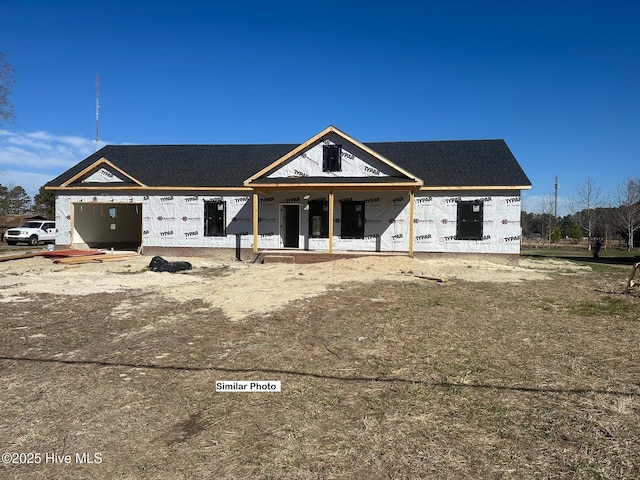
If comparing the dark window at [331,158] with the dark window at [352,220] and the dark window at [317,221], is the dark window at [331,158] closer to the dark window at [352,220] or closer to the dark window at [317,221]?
the dark window at [352,220]

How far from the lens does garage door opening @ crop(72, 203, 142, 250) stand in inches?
894

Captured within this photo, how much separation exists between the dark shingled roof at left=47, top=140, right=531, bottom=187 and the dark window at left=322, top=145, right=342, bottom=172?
4.23 meters

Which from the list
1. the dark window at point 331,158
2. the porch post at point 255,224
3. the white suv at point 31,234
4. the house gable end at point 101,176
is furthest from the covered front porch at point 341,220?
the white suv at point 31,234

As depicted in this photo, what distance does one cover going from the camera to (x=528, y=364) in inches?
206

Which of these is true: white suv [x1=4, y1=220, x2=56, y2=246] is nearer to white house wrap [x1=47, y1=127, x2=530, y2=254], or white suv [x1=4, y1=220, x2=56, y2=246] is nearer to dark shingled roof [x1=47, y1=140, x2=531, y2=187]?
dark shingled roof [x1=47, y1=140, x2=531, y2=187]

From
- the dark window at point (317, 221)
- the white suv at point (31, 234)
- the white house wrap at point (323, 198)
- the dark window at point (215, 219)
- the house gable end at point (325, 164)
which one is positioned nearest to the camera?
the house gable end at point (325, 164)

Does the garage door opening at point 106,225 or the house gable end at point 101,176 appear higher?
the house gable end at point 101,176

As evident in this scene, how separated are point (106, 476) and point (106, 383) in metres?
1.80

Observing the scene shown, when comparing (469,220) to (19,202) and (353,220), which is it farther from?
(19,202)

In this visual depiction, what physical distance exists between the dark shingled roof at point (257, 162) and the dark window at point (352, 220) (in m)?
3.30

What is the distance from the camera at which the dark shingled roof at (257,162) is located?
19.9m

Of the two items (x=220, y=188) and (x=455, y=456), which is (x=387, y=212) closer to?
(x=220, y=188)

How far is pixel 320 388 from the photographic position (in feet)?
14.6

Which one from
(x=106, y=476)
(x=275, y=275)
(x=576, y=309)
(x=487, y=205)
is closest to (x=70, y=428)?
(x=106, y=476)
